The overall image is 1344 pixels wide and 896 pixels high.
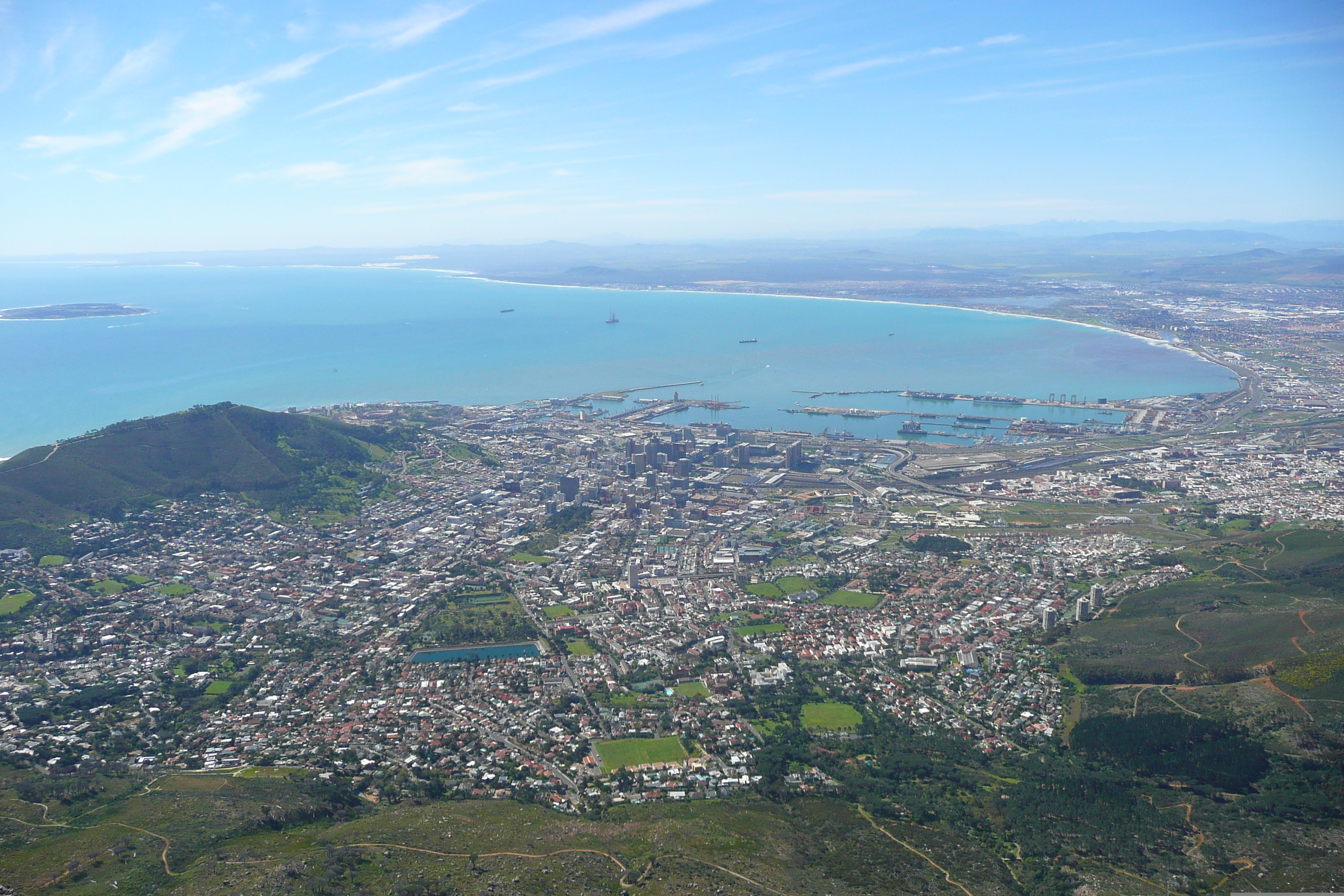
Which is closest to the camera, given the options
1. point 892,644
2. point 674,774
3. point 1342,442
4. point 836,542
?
point 674,774

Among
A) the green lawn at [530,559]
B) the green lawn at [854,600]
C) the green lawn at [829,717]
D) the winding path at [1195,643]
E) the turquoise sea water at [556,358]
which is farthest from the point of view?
the turquoise sea water at [556,358]

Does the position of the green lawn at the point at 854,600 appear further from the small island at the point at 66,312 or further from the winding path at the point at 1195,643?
the small island at the point at 66,312

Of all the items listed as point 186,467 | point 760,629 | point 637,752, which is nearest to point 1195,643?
point 760,629

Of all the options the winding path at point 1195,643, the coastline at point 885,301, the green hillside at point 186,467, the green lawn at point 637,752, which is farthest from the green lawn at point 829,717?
the coastline at point 885,301

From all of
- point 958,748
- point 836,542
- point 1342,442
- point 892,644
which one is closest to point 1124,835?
point 958,748

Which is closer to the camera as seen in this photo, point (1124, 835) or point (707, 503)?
point (1124, 835)

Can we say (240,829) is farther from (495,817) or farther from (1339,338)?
(1339,338)
